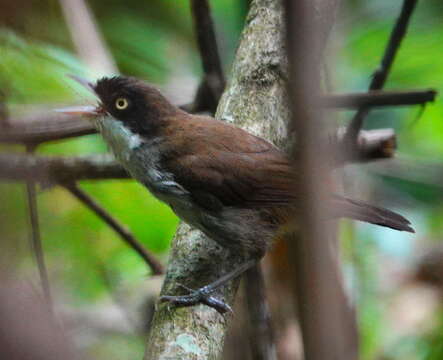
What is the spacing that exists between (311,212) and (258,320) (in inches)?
93.5

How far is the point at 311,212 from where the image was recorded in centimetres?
89

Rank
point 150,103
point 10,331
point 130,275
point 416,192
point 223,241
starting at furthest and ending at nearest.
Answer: point 416,192 < point 130,275 < point 150,103 < point 223,241 < point 10,331

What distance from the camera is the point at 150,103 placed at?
3.37 metres

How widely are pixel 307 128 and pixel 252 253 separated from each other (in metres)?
2.30

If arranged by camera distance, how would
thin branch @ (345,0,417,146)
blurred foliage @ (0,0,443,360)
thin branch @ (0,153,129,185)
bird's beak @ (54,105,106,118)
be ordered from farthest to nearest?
blurred foliage @ (0,0,443,360) < thin branch @ (0,153,129,185) < thin branch @ (345,0,417,146) < bird's beak @ (54,105,106,118)

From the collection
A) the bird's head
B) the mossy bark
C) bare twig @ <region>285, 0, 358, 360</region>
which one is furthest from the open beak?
bare twig @ <region>285, 0, 358, 360</region>

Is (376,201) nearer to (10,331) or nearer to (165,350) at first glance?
(165,350)

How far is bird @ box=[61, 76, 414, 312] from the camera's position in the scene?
123 inches

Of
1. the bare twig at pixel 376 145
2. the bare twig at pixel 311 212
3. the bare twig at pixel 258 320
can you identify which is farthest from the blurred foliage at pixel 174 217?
the bare twig at pixel 311 212

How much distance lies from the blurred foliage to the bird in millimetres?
386

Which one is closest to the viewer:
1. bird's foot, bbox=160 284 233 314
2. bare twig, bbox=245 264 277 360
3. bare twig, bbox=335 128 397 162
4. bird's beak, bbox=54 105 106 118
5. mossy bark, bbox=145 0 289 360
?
mossy bark, bbox=145 0 289 360

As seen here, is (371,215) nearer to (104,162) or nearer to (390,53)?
(390,53)

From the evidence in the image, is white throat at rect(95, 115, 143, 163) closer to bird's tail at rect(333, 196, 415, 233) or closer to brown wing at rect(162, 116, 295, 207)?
brown wing at rect(162, 116, 295, 207)

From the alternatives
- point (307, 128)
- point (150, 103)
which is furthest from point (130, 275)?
point (307, 128)
